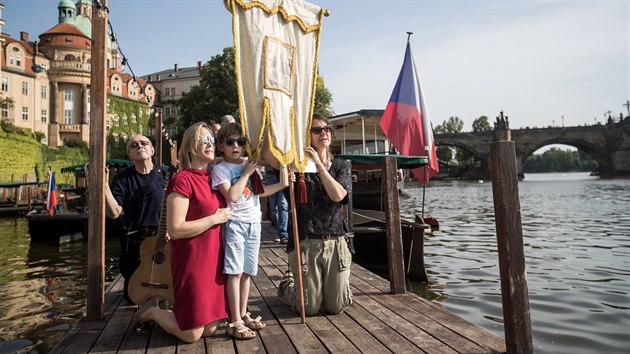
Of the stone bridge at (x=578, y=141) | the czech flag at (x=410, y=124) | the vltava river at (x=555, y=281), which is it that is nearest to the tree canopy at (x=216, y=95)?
the vltava river at (x=555, y=281)

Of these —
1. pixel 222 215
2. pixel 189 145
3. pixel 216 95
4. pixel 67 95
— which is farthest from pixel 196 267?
pixel 67 95

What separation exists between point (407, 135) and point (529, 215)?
12.0 meters

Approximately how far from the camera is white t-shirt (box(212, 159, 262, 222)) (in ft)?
11.4

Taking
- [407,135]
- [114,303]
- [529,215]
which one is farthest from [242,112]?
[529,215]

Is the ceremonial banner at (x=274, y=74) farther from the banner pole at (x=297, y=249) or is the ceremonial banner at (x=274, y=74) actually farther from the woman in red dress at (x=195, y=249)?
the woman in red dress at (x=195, y=249)

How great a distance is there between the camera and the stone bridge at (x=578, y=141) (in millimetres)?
72750

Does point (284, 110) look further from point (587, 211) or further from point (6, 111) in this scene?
point (6, 111)

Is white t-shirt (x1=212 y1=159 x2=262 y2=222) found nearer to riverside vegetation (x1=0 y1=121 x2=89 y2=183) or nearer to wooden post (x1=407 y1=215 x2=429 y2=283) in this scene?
wooden post (x1=407 y1=215 x2=429 y2=283)

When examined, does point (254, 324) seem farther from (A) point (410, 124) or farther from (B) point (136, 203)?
(A) point (410, 124)

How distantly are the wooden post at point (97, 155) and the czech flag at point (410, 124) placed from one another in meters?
8.58

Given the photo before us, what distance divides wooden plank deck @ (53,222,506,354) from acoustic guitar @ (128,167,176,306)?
0.28 metres

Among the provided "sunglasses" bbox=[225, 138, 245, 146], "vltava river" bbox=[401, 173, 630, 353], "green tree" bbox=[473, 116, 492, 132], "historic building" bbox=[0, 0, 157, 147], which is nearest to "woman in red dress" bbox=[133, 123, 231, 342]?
"sunglasses" bbox=[225, 138, 245, 146]

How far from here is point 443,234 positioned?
601 inches

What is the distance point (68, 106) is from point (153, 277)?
57.3m
